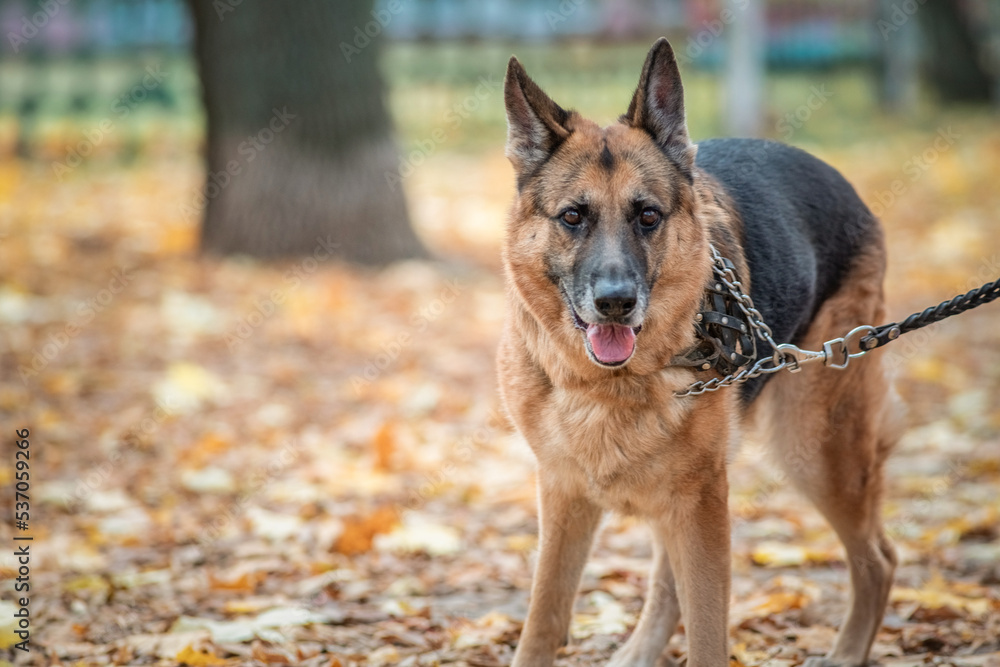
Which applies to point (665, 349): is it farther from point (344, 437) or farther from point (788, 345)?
point (344, 437)

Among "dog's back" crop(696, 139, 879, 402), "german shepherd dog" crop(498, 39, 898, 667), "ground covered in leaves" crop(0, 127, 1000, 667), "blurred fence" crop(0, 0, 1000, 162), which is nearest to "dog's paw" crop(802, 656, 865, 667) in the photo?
"german shepherd dog" crop(498, 39, 898, 667)

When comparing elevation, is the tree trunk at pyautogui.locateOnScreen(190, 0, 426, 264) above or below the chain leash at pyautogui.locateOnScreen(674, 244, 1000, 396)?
above

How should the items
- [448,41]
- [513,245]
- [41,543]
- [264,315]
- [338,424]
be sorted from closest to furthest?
[513,245]
[41,543]
[338,424]
[264,315]
[448,41]

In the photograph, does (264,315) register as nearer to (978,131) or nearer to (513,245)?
(513,245)

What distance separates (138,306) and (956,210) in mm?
8520

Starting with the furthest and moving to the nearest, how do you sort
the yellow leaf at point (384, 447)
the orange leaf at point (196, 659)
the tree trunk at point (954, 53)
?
the tree trunk at point (954, 53) < the yellow leaf at point (384, 447) < the orange leaf at point (196, 659)

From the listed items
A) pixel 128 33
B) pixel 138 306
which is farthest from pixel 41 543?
pixel 128 33

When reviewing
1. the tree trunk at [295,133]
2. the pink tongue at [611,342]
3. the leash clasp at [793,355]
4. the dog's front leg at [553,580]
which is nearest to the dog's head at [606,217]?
the pink tongue at [611,342]

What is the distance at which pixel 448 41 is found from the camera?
17.2 meters

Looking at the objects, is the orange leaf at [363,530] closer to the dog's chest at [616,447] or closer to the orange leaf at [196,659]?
the orange leaf at [196,659]

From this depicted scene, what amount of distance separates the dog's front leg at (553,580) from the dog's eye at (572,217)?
3.02ft

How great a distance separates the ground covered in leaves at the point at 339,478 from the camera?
3.77 m

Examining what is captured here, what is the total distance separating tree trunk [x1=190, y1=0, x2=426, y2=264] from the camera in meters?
7.95

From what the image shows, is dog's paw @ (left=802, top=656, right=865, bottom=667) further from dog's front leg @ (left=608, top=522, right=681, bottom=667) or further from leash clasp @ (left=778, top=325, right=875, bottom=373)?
leash clasp @ (left=778, top=325, right=875, bottom=373)
